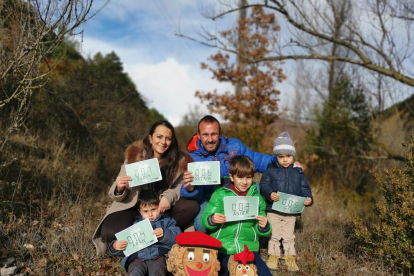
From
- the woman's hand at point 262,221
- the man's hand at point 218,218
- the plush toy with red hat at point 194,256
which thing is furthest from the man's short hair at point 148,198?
the woman's hand at point 262,221

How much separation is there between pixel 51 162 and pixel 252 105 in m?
8.78

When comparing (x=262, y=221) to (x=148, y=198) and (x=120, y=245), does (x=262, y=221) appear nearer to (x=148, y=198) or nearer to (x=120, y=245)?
(x=148, y=198)

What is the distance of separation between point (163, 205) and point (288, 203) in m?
1.41

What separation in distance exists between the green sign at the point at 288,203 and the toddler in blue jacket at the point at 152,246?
1180 mm

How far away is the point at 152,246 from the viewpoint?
3.66 meters

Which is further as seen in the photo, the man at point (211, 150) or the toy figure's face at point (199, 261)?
the man at point (211, 150)

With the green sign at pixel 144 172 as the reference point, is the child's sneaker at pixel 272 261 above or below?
below

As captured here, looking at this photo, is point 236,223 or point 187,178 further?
point 187,178

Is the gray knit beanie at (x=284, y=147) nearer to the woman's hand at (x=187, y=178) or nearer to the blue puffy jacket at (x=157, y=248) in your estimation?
the woman's hand at (x=187, y=178)

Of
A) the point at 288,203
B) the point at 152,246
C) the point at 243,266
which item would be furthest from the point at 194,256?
the point at 288,203

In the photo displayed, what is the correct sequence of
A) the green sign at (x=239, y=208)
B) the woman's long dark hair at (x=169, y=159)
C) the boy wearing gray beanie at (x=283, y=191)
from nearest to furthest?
1. the green sign at (x=239, y=208)
2. the boy wearing gray beanie at (x=283, y=191)
3. the woman's long dark hair at (x=169, y=159)

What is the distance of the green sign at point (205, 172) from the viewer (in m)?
3.98

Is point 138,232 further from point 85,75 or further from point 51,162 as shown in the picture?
point 85,75

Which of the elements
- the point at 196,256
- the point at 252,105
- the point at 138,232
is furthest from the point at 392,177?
the point at 252,105
